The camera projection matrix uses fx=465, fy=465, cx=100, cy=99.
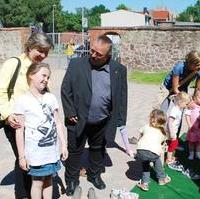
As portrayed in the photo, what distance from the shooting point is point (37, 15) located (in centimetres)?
6322

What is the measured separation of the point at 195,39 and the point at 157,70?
7.26ft

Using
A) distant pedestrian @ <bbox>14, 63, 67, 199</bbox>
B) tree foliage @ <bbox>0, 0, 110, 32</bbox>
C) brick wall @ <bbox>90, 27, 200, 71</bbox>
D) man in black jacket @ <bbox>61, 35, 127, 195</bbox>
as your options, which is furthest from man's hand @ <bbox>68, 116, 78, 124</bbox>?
tree foliage @ <bbox>0, 0, 110, 32</bbox>

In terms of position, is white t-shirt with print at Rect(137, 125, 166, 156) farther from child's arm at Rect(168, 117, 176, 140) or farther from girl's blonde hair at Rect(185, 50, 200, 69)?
girl's blonde hair at Rect(185, 50, 200, 69)

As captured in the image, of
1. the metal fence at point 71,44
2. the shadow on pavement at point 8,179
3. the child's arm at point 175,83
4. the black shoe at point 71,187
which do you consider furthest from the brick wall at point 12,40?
the black shoe at point 71,187

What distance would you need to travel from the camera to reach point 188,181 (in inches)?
245

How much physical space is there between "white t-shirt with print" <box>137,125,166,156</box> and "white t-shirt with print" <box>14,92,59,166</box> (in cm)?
149

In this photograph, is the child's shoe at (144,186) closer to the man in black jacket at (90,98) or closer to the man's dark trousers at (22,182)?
the man in black jacket at (90,98)

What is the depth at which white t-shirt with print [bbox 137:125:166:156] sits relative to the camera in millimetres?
5621

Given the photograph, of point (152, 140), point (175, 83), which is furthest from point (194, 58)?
point (152, 140)

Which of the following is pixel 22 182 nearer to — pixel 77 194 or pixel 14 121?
pixel 77 194

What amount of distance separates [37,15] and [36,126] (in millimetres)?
60441

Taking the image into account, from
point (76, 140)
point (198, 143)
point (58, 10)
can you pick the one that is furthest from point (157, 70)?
point (58, 10)

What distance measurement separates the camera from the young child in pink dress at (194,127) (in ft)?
22.4

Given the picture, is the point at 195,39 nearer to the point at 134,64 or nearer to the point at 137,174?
the point at 134,64
